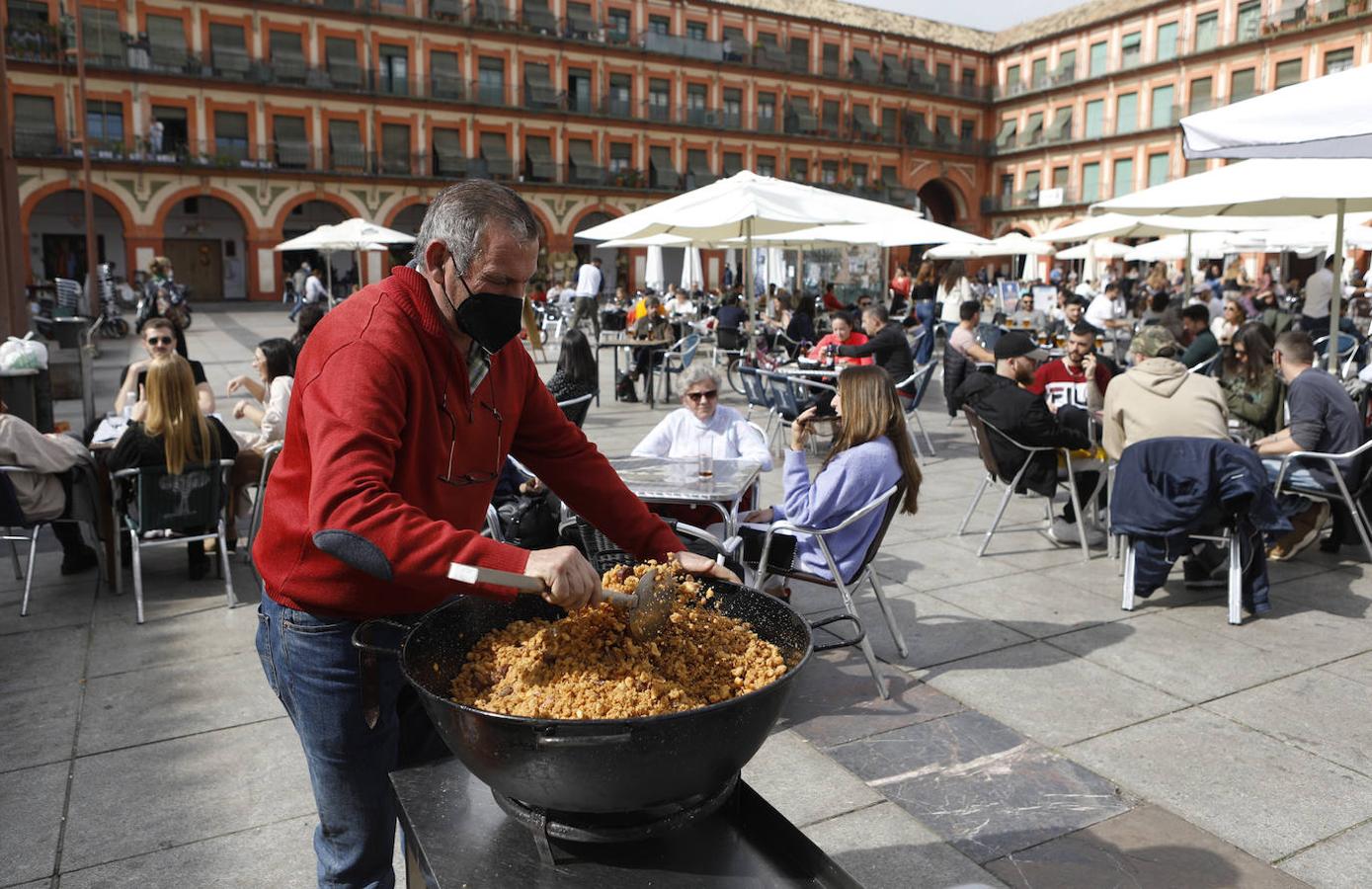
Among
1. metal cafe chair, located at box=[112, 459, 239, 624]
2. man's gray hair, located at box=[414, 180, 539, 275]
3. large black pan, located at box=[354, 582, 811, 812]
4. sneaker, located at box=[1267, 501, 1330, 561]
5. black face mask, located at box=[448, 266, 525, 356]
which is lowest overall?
sneaker, located at box=[1267, 501, 1330, 561]

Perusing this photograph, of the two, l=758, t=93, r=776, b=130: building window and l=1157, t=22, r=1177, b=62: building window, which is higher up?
l=1157, t=22, r=1177, b=62: building window

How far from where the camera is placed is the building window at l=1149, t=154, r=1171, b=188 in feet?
125

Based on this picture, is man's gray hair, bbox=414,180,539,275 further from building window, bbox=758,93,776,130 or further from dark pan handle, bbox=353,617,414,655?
building window, bbox=758,93,776,130

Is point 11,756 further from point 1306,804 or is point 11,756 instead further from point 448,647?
point 1306,804

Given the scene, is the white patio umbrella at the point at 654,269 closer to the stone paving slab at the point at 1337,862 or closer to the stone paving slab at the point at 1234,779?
the stone paving slab at the point at 1234,779

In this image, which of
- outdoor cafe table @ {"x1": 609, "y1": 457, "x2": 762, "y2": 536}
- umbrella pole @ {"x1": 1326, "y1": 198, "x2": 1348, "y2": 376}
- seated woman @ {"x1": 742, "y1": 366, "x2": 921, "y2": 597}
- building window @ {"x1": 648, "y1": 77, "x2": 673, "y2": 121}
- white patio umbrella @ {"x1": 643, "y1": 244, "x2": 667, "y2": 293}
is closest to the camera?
A: seated woman @ {"x1": 742, "y1": 366, "x2": 921, "y2": 597}

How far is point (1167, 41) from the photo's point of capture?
3859 centimetres

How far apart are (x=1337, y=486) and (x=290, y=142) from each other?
33.6 m

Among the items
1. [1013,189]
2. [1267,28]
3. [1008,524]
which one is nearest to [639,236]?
[1008,524]

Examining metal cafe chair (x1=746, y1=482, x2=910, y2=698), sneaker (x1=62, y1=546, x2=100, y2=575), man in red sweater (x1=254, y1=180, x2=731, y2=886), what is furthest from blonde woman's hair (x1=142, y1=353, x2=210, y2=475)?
man in red sweater (x1=254, y1=180, x2=731, y2=886)

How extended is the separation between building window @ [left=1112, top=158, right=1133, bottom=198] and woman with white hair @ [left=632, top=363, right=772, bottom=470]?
39.5 m

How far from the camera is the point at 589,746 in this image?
130 centimetres

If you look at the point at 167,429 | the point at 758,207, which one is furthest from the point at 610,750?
the point at 758,207

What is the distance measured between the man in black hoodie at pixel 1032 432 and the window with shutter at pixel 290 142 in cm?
3175
